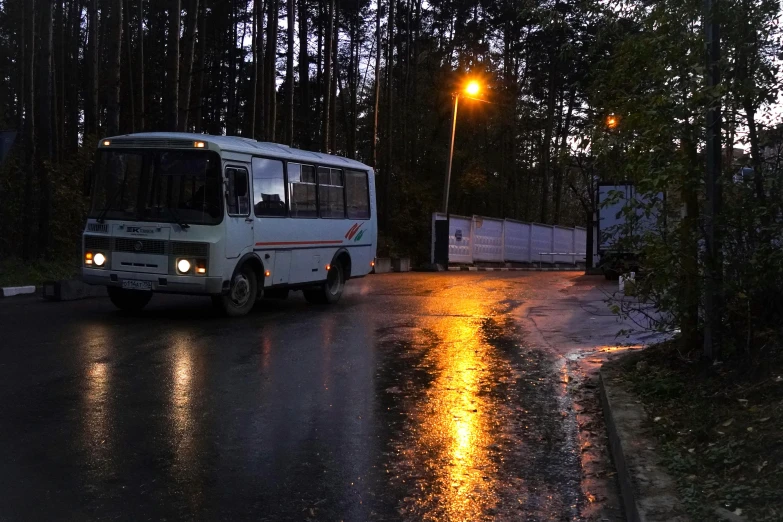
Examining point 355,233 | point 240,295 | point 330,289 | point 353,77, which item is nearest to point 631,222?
point 240,295

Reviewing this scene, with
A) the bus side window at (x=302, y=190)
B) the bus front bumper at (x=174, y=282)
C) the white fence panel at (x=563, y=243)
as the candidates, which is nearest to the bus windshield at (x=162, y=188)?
the bus front bumper at (x=174, y=282)

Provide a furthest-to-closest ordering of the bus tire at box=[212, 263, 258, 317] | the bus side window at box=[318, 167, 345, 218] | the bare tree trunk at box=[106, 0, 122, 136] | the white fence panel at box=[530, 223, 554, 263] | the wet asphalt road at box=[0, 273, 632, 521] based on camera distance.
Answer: the white fence panel at box=[530, 223, 554, 263] → the bare tree trunk at box=[106, 0, 122, 136] → the bus side window at box=[318, 167, 345, 218] → the bus tire at box=[212, 263, 258, 317] → the wet asphalt road at box=[0, 273, 632, 521]

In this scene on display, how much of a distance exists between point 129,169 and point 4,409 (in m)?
7.14

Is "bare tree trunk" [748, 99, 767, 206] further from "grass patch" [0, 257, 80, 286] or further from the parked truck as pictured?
"grass patch" [0, 257, 80, 286]

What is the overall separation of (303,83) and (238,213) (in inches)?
1513

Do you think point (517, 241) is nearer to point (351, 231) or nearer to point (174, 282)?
point (351, 231)

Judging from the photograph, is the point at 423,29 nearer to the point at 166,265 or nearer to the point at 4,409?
the point at 166,265

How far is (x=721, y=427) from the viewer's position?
5809 mm

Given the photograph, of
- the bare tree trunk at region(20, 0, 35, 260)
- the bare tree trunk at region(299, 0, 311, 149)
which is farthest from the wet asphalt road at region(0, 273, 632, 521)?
the bare tree trunk at region(299, 0, 311, 149)

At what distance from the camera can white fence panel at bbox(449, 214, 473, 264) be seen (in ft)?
124

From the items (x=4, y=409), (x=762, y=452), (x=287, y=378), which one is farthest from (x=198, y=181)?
(x=762, y=452)

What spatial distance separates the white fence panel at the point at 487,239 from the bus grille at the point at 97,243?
27528mm

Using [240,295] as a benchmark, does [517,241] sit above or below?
above

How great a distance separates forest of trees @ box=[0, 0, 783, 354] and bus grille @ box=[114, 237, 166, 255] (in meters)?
6.42
